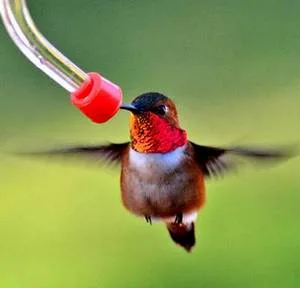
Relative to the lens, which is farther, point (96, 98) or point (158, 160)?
point (158, 160)

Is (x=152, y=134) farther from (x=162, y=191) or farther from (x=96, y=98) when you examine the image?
(x=96, y=98)

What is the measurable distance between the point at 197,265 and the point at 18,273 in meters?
0.27

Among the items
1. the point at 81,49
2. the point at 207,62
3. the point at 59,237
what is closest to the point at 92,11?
the point at 81,49

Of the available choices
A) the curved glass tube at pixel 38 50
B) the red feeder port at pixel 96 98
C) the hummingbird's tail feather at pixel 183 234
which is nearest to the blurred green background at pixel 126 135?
the hummingbird's tail feather at pixel 183 234

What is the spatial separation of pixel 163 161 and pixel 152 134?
0.04 meters

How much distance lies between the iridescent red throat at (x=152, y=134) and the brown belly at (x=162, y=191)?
3cm

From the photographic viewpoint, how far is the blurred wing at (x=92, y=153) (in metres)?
1.06

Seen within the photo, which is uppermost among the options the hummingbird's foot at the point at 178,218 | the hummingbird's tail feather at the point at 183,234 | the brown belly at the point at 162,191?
the brown belly at the point at 162,191

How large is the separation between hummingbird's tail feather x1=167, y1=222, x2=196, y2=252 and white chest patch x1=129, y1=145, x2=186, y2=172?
0.09m

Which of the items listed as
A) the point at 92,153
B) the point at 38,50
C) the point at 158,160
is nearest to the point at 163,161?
the point at 158,160

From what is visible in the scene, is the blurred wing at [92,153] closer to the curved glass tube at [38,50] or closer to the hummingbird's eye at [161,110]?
the hummingbird's eye at [161,110]

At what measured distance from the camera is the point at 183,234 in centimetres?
109

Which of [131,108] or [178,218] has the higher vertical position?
[131,108]

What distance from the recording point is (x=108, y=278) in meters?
1.11
